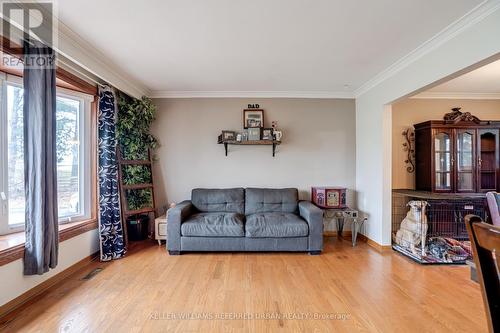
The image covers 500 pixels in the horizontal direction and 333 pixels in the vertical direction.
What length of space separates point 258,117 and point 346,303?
117 inches

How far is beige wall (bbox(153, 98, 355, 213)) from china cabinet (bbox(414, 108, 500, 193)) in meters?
1.12

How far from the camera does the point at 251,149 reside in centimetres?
427

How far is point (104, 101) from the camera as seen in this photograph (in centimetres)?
327

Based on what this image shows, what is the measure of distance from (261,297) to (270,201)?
1.83m

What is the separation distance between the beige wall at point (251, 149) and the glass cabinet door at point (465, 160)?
1507mm

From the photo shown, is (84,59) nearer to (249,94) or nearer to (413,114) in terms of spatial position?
(249,94)

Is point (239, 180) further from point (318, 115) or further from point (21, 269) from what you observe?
point (21, 269)

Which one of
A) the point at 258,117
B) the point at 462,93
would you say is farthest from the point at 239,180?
the point at 462,93

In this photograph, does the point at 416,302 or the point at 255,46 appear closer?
the point at 416,302

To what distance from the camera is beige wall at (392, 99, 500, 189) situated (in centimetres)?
420

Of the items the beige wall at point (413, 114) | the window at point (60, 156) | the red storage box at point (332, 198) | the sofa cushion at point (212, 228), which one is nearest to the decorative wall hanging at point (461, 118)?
the beige wall at point (413, 114)

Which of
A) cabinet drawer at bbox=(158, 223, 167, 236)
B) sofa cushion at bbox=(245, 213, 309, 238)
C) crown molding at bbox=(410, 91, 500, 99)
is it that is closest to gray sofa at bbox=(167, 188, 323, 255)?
sofa cushion at bbox=(245, 213, 309, 238)

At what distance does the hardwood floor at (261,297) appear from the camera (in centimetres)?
188

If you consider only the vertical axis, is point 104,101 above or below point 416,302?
above
